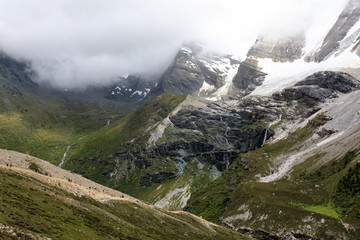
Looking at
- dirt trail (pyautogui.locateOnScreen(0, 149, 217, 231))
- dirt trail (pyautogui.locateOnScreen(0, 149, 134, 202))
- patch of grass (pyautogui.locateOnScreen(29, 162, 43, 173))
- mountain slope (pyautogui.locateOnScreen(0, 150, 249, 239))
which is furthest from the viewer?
patch of grass (pyautogui.locateOnScreen(29, 162, 43, 173))

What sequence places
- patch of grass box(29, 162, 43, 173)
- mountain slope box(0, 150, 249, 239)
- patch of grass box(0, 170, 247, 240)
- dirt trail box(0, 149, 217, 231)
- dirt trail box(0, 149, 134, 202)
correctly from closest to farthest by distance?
mountain slope box(0, 150, 249, 239) → patch of grass box(0, 170, 247, 240) → dirt trail box(0, 149, 217, 231) → dirt trail box(0, 149, 134, 202) → patch of grass box(29, 162, 43, 173)

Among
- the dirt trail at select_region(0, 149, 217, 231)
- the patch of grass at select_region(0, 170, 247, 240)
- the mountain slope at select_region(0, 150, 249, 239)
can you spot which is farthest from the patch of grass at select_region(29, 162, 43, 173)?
the patch of grass at select_region(0, 170, 247, 240)

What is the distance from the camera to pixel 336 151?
162 metres

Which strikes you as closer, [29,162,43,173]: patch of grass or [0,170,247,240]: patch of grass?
[0,170,247,240]: patch of grass

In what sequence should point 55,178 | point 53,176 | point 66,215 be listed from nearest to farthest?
point 66,215 < point 55,178 < point 53,176

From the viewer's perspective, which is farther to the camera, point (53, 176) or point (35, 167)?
point (53, 176)

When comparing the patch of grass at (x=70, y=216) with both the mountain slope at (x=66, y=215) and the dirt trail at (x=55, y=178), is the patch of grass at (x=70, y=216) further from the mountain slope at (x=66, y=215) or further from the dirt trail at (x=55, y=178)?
the dirt trail at (x=55, y=178)

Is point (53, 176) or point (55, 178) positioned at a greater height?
point (55, 178)

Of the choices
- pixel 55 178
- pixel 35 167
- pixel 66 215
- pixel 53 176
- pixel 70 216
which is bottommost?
pixel 53 176

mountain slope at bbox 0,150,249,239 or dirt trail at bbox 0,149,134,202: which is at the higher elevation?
mountain slope at bbox 0,150,249,239

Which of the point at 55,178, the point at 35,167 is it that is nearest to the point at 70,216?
the point at 55,178

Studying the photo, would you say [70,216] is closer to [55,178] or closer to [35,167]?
[55,178]

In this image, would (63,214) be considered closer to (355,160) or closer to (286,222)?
(286,222)

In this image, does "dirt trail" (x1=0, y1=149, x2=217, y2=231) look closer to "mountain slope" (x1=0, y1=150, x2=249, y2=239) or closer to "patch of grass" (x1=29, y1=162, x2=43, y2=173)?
"mountain slope" (x1=0, y1=150, x2=249, y2=239)
